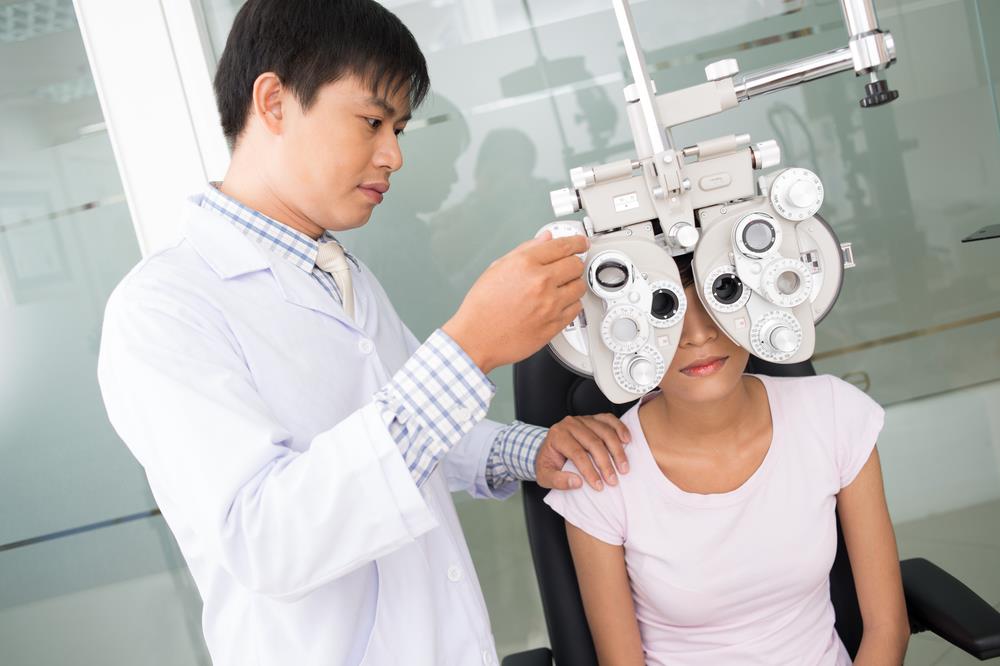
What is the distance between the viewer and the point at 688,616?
1.31m

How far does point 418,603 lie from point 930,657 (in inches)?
60.2

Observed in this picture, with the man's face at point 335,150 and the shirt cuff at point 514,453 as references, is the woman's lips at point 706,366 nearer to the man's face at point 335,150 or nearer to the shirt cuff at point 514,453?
the shirt cuff at point 514,453

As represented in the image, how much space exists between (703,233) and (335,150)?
0.47 metres

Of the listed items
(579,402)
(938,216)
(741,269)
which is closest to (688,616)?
(579,402)

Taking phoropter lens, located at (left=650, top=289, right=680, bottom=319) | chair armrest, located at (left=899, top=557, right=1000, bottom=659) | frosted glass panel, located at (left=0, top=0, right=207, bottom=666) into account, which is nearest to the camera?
phoropter lens, located at (left=650, top=289, right=680, bottom=319)

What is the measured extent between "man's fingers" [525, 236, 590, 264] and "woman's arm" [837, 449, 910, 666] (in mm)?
700

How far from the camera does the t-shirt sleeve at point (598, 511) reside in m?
1.32

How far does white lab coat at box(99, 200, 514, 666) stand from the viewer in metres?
0.85

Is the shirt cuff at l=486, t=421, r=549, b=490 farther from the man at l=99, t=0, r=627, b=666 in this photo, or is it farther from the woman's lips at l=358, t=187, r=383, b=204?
the woman's lips at l=358, t=187, r=383, b=204

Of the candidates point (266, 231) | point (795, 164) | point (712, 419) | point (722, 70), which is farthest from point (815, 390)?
point (266, 231)

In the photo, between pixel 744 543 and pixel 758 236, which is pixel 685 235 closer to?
pixel 758 236

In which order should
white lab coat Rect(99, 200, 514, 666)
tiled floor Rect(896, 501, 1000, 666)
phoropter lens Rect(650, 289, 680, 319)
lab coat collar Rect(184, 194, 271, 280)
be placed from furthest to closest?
1. tiled floor Rect(896, 501, 1000, 666)
2. lab coat collar Rect(184, 194, 271, 280)
3. phoropter lens Rect(650, 289, 680, 319)
4. white lab coat Rect(99, 200, 514, 666)

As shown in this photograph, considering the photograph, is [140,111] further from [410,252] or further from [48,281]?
[410,252]

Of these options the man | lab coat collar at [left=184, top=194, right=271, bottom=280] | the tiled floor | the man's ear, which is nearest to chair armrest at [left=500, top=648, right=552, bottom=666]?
the man
